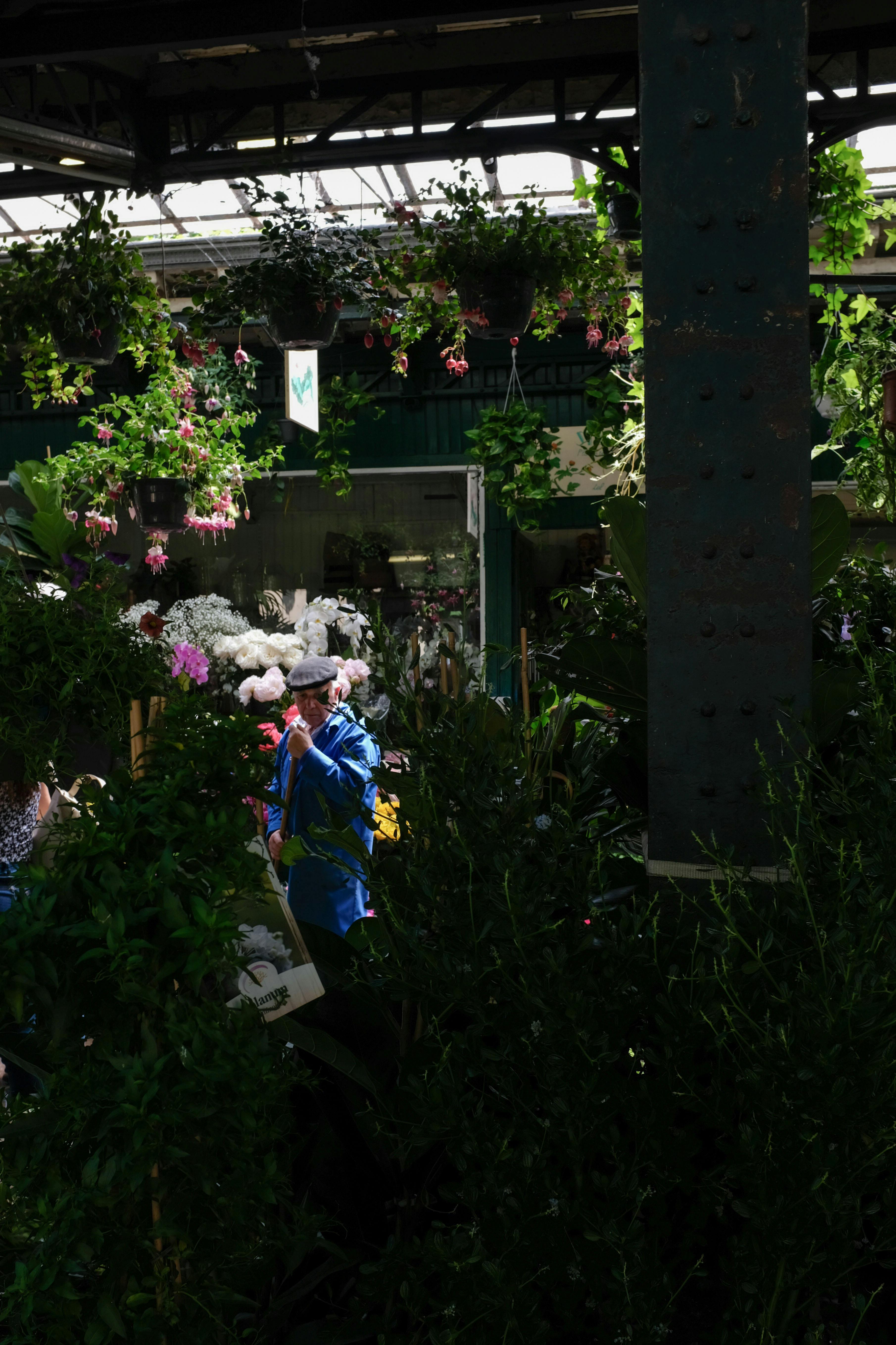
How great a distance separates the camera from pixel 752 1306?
1006mm

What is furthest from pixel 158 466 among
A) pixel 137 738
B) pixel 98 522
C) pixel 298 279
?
pixel 137 738

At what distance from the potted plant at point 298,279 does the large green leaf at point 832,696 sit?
3.51m

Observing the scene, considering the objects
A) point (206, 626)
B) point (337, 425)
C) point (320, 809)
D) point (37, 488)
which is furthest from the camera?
point (337, 425)

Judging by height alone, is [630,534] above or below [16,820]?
above

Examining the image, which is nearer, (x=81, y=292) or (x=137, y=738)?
(x=137, y=738)

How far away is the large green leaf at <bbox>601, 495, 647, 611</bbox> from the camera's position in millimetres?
1901

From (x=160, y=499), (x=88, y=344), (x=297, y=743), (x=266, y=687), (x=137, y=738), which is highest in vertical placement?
(x=88, y=344)

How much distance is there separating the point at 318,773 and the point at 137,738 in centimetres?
214

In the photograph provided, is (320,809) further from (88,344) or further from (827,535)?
(88,344)

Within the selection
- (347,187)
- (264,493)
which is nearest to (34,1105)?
(347,187)

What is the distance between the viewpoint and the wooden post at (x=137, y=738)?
1358 mm

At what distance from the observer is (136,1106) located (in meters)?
1.01

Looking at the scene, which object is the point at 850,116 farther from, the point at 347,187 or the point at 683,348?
the point at 683,348

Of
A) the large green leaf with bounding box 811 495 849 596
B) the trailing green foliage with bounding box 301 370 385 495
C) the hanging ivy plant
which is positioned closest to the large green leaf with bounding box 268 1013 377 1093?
the large green leaf with bounding box 811 495 849 596
